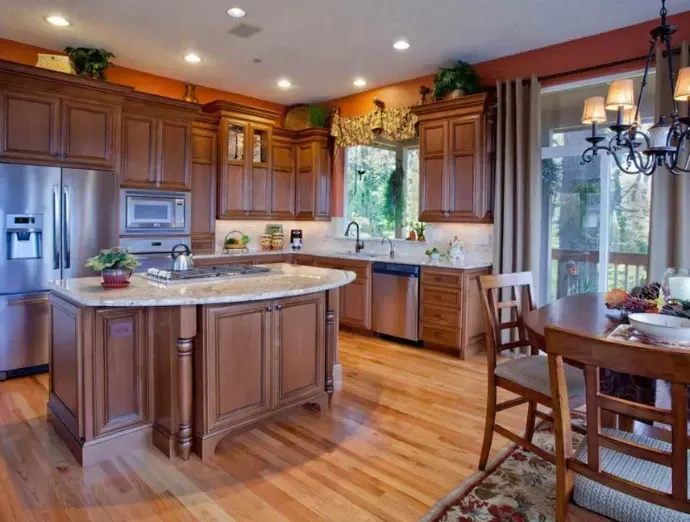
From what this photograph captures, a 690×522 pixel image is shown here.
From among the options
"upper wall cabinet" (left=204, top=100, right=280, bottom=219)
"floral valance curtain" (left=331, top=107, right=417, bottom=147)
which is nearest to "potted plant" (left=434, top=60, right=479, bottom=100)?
"floral valance curtain" (left=331, top=107, right=417, bottom=147)

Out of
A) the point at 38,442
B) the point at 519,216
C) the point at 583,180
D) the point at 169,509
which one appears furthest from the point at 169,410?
the point at 583,180

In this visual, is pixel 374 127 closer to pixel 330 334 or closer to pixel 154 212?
pixel 154 212

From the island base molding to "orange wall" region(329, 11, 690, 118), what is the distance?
135 inches

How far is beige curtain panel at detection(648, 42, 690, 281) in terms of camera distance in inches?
139

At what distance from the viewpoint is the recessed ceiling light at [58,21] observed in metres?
3.88

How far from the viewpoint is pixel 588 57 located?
13.6 feet

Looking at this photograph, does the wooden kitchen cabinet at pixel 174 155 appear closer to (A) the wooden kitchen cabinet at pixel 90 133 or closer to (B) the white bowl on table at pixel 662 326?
(A) the wooden kitchen cabinet at pixel 90 133

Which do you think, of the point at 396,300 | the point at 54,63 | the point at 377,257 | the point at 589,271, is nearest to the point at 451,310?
the point at 396,300

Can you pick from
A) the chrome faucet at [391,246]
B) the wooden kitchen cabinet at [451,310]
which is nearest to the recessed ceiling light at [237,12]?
→ the wooden kitchen cabinet at [451,310]

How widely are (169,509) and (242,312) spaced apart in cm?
101

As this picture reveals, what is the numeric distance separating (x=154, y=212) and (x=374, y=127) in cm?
273

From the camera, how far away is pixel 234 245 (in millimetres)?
5910

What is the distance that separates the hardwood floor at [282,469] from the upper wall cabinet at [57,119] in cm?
196

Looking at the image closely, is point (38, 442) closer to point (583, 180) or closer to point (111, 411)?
point (111, 411)
